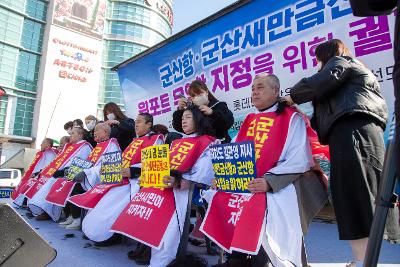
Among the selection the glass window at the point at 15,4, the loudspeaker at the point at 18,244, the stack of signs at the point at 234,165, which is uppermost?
the glass window at the point at 15,4

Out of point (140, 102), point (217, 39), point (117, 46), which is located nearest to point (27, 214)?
point (140, 102)

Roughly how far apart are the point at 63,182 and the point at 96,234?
4.56 ft

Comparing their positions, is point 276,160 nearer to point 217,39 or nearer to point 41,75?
point 217,39

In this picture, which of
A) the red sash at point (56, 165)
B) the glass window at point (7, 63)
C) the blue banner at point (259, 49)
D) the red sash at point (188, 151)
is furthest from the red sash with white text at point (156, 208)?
the glass window at point (7, 63)

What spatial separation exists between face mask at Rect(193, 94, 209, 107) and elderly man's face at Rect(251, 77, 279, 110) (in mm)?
789

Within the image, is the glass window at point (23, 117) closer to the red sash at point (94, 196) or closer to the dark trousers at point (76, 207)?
the dark trousers at point (76, 207)

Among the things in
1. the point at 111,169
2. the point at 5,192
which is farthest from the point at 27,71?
the point at 111,169

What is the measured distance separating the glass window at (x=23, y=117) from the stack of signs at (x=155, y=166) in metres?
28.5

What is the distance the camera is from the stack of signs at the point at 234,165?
6.40 feet

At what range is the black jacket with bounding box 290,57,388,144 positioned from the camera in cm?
179

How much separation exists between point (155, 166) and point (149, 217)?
1.30ft

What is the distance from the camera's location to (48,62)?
1112 inches

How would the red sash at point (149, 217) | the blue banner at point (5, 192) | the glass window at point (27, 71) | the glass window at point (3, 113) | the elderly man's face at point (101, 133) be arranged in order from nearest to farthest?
the red sash at point (149, 217) < the elderly man's face at point (101, 133) < the blue banner at point (5, 192) < the glass window at point (3, 113) < the glass window at point (27, 71)

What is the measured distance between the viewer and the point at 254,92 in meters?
2.29
